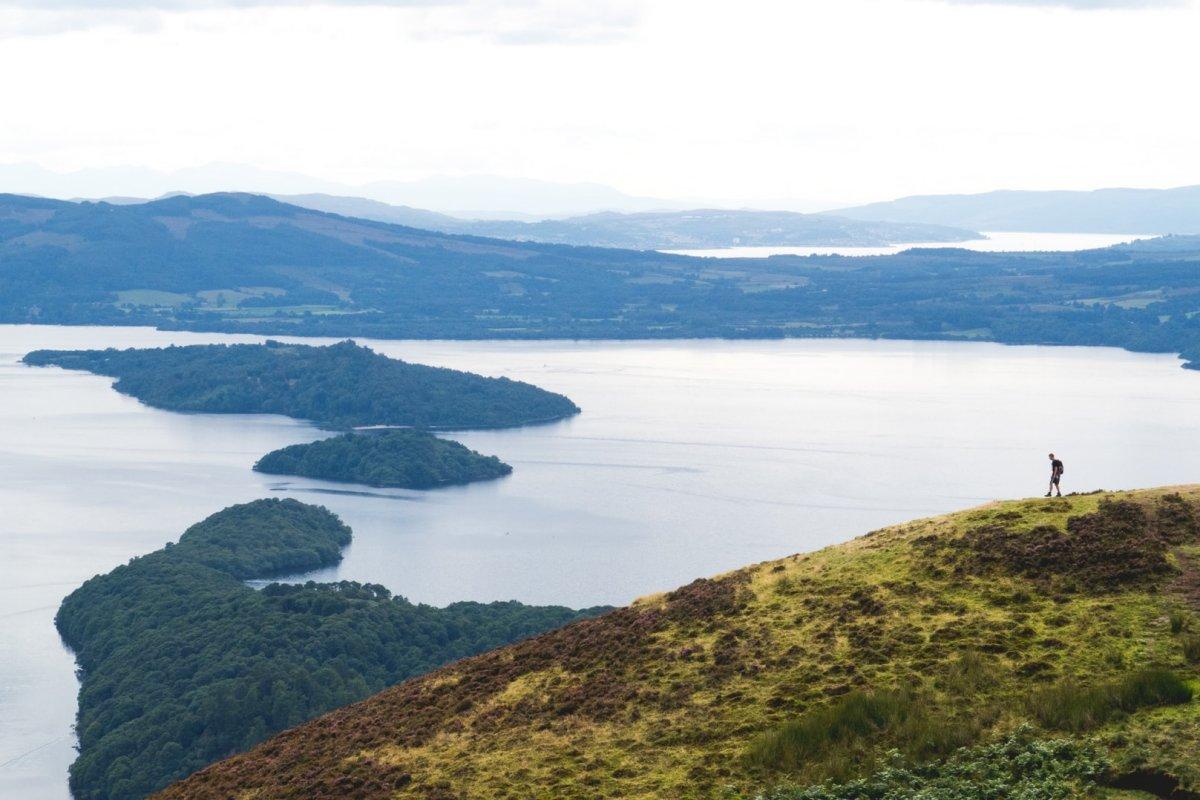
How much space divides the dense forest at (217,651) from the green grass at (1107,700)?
104ft

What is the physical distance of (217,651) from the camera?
57250 millimetres

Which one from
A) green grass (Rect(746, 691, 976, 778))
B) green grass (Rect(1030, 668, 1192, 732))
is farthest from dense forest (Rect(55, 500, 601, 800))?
green grass (Rect(1030, 668, 1192, 732))

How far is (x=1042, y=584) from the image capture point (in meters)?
22.9

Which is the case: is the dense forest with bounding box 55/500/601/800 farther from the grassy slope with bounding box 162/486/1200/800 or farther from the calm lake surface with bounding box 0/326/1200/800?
the grassy slope with bounding box 162/486/1200/800

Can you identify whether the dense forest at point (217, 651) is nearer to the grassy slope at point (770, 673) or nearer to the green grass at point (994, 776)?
the grassy slope at point (770, 673)

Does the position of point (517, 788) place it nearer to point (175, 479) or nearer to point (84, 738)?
point (84, 738)

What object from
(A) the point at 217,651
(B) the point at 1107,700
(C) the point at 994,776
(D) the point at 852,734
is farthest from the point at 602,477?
(C) the point at 994,776

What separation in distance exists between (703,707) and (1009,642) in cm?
418

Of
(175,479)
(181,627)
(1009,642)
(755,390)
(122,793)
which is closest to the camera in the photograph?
(1009,642)

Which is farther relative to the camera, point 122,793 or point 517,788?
point 122,793

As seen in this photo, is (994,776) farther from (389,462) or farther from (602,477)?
(389,462)

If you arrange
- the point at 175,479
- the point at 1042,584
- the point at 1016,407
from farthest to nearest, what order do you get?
the point at 1016,407 → the point at 175,479 → the point at 1042,584

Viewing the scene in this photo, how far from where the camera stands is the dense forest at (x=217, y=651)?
A: 48906mm

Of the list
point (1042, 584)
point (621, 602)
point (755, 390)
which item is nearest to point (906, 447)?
point (755, 390)
